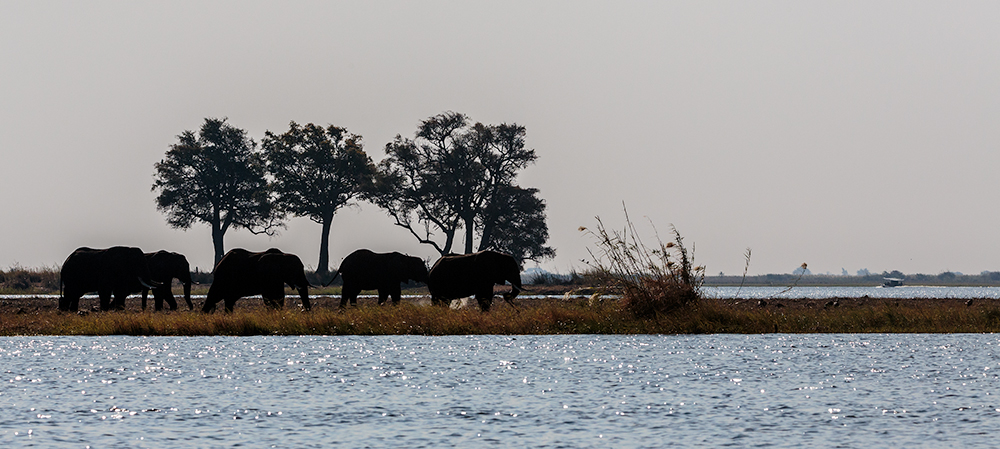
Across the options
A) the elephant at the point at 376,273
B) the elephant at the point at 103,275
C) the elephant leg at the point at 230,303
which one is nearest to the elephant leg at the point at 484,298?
the elephant at the point at 376,273

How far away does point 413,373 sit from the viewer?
20.3 m

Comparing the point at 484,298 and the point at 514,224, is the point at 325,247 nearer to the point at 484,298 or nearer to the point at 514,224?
the point at 514,224

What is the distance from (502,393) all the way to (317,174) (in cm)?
6972

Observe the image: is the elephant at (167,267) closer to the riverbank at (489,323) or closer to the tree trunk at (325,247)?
the riverbank at (489,323)

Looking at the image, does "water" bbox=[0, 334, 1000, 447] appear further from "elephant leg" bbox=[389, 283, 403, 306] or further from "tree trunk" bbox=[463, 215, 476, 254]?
"tree trunk" bbox=[463, 215, 476, 254]

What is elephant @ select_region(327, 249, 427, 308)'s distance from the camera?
120 feet

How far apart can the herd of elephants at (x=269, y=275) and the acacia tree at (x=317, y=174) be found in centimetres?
4332

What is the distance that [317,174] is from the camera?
8550cm

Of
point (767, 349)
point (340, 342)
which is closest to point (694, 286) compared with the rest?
point (767, 349)

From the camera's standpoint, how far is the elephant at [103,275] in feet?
118

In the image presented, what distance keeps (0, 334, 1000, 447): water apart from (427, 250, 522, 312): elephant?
636cm

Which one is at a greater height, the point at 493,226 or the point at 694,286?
the point at 493,226

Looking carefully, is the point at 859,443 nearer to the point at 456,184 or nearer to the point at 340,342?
the point at 340,342

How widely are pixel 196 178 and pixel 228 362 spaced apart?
6730 cm
